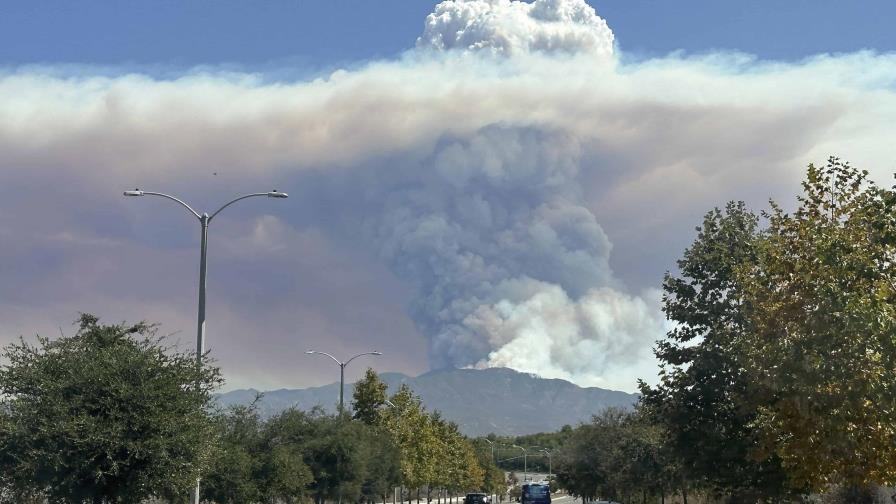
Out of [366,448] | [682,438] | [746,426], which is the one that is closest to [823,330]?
[746,426]

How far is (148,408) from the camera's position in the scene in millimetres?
27594

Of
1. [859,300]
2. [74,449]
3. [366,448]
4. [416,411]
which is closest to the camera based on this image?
[859,300]

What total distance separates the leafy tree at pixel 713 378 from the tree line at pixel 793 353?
44 millimetres

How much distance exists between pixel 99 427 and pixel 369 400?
6782 centimetres

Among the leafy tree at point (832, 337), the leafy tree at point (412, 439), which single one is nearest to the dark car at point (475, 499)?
the leafy tree at point (412, 439)

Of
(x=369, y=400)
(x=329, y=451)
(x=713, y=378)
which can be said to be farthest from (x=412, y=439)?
(x=713, y=378)

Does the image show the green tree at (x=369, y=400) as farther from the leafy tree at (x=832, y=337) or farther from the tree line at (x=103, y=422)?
the leafy tree at (x=832, y=337)

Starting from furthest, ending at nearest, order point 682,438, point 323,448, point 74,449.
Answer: point 323,448 → point 682,438 → point 74,449

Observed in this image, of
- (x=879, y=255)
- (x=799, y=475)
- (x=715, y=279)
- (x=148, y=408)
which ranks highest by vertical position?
(x=715, y=279)

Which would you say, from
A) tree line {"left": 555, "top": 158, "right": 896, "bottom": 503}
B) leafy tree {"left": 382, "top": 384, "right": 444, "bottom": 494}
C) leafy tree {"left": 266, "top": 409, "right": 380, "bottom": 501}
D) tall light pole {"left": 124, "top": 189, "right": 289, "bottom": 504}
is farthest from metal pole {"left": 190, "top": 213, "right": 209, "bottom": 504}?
leafy tree {"left": 382, "top": 384, "right": 444, "bottom": 494}

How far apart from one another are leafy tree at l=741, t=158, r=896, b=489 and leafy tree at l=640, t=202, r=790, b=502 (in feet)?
31.4

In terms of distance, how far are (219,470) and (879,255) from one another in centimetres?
2780

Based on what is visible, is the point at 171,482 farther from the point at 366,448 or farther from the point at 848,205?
the point at 366,448

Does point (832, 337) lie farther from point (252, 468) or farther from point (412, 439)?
point (412, 439)
